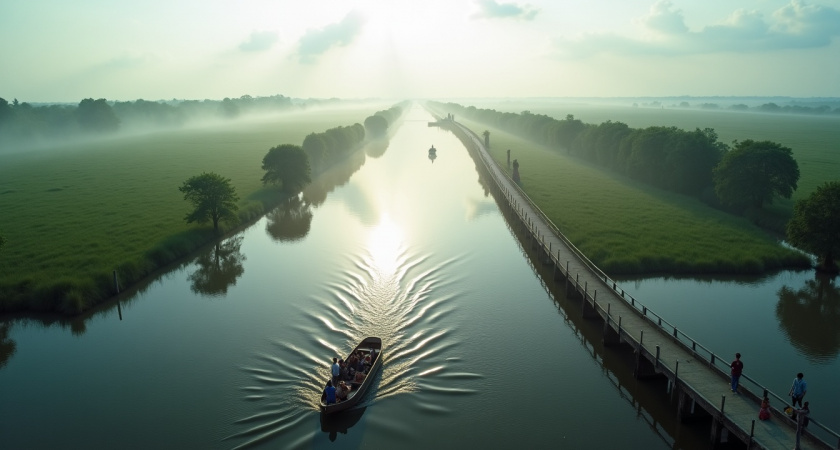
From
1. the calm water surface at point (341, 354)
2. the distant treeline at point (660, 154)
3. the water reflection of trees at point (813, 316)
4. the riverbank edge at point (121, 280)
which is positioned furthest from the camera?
the distant treeline at point (660, 154)

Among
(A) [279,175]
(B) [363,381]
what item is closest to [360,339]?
(B) [363,381]

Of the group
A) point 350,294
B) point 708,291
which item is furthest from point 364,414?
point 708,291

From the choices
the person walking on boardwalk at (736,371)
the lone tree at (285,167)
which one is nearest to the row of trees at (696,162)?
the person walking on boardwalk at (736,371)

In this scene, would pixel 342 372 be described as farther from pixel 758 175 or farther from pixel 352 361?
pixel 758 175

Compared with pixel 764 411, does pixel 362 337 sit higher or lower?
lower

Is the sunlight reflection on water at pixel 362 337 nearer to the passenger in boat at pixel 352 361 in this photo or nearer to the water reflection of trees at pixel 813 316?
the passenger in boat at pixel 352 361

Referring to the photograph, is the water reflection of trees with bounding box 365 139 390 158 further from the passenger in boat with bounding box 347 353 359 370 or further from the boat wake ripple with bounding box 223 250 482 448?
the passenger in boat with bounding box 347 353 359 370
